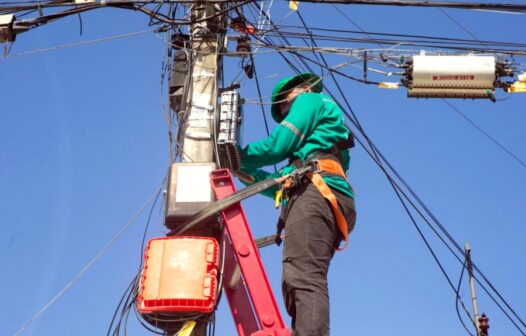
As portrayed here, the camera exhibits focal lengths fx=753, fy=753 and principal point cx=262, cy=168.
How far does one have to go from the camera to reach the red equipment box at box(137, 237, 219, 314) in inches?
165

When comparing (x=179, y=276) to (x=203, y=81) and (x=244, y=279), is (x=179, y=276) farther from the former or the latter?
(x=203, y=81)

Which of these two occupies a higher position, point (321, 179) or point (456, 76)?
point (456, 76)

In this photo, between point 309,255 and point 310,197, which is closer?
point 309,255

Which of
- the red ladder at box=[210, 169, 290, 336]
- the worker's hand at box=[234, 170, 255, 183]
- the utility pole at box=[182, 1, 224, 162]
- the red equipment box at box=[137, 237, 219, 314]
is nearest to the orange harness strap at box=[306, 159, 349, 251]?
the red ladder at box=[210, 169, 290, 336]

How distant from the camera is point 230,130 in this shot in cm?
514

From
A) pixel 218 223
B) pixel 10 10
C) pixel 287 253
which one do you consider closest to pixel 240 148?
pixel 218 223

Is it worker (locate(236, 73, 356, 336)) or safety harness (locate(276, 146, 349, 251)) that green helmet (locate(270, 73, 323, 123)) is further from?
safety harness (locate(276, 146, 349, 251))

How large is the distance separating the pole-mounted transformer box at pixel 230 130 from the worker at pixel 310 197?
70 millimetres

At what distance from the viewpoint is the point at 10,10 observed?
265 inches

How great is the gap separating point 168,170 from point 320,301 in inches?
61.4

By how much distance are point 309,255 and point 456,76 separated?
2.61m

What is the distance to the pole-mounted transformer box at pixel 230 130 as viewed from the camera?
5047mm

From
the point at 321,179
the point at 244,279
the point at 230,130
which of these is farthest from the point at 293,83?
the point at 244,279

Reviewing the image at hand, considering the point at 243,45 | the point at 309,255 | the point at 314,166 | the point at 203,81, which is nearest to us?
the point at 309,255
